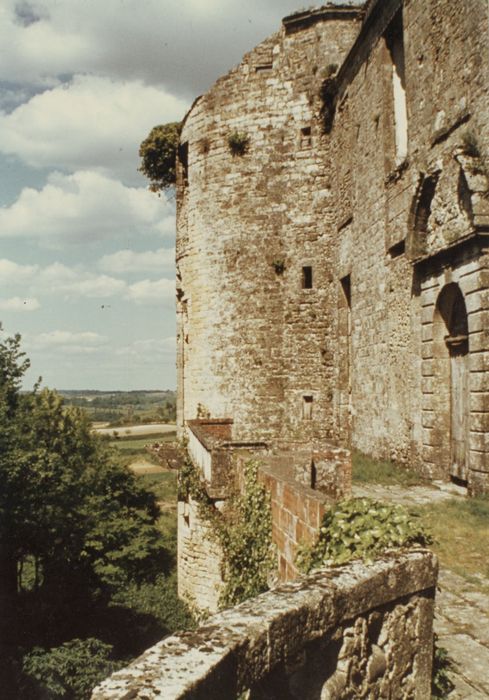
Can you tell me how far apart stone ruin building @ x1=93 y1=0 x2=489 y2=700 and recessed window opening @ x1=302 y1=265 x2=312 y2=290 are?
0.03 m

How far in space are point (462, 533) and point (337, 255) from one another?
915cm

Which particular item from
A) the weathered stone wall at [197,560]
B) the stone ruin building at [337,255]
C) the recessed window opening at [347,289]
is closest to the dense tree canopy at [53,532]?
the stone ruin building at [337,255]

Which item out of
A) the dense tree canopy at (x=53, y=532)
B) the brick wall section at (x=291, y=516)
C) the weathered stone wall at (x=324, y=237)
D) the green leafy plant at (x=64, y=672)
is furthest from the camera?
the dense tree canopy at (x=53, y=532)

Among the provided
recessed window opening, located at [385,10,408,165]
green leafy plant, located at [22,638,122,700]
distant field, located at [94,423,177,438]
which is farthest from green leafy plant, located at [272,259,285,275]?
distant field, located at [94,423,177,438]

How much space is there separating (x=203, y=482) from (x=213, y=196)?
8251 millimetres

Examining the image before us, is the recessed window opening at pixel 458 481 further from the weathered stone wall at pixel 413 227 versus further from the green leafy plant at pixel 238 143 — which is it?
the green leafy plant at pixel 238 143

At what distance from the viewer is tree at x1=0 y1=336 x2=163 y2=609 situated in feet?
57.2

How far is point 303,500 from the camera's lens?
4.89 metres

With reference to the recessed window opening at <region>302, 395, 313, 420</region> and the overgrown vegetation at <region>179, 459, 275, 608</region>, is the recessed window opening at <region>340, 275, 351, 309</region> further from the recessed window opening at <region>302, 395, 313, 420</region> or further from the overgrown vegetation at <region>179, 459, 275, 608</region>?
the overgrown vegetation at <region>179, 459, 275, 608</region>

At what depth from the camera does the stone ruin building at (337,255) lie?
8.42m

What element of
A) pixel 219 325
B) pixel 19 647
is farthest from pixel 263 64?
pixel 19 647

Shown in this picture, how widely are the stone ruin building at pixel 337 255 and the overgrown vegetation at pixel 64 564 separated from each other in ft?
15.7

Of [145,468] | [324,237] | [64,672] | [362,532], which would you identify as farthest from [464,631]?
[145,468]

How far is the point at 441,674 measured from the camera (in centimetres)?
364
